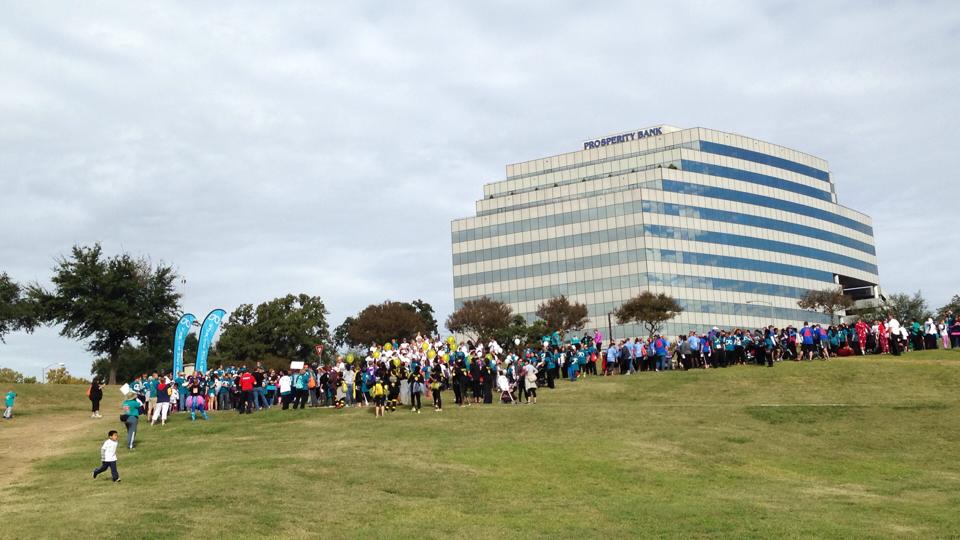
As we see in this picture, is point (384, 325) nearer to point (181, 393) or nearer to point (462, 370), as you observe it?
point (181, 393)

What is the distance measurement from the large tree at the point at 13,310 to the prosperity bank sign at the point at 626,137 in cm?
9261

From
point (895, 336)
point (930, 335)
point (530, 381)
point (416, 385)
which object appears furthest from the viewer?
point (930, 335)

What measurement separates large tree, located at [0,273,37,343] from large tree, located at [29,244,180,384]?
1218mm

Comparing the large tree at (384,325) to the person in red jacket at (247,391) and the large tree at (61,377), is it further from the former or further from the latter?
the person in red jacket at (247,391)

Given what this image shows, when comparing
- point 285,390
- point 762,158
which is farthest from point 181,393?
point 762,158

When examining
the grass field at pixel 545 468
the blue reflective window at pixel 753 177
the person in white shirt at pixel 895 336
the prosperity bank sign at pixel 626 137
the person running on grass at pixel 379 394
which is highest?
the prosperity bank sign at pixel 626 137

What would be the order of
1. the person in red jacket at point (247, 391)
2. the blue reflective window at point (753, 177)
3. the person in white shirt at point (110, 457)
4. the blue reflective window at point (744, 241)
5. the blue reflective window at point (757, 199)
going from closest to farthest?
the person in white shirt at point (110, 457), the person in red jacket at point (247, 391), the blue reflective window at point (744, 241), the blue reflective window at point (757, 199), the blue reflective window at point (753, 177)

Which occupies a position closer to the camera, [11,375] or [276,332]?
[11,375]

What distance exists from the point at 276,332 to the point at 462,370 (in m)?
77.0

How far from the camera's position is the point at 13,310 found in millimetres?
75312

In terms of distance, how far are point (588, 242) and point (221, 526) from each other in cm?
11512

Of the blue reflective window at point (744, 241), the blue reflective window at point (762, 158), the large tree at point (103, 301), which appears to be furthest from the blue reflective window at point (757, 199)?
the large tree at point (103, 301)

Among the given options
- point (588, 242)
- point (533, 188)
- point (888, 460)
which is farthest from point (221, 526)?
point (533, 188)

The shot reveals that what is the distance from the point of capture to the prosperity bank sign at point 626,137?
141375 millimetres
